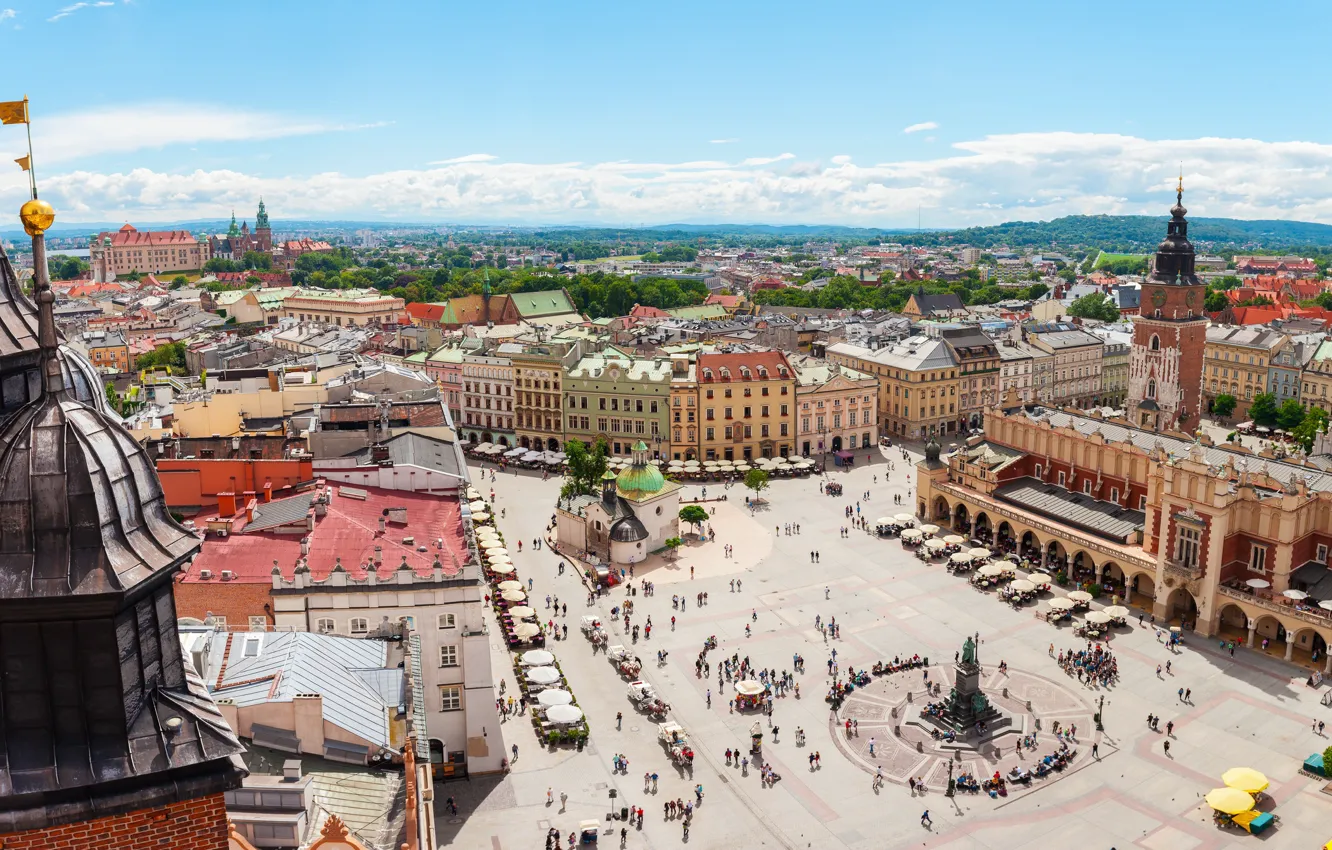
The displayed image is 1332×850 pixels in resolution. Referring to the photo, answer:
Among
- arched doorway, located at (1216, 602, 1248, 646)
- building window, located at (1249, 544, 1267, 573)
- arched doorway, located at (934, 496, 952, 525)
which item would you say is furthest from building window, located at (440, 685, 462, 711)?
arched doorway, located at (934, 496, 952, 525)

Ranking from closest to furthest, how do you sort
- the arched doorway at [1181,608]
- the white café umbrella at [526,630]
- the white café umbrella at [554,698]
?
the white café umbrella at [554,698], the white café umbrella at [526,630], the arched doorway at [1181,608]

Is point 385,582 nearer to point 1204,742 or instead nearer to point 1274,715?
point 1204,742

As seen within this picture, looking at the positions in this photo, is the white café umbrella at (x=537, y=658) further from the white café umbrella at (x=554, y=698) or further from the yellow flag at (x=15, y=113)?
the yellow flag at (x=15, y=113)

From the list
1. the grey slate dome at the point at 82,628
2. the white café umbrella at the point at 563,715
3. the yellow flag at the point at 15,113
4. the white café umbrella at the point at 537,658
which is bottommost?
the white café umbrella at the point at 563,715

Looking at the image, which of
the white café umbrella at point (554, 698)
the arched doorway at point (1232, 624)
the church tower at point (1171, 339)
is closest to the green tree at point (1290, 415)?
the church tower at point (1171, 339)

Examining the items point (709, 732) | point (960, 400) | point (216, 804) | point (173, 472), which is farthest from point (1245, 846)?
point (960, 400)

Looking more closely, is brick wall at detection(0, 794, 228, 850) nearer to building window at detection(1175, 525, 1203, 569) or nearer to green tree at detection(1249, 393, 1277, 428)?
building window at detection(1175, 525, 1203, 569)

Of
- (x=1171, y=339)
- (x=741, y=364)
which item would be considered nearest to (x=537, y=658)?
(x=741, y=364)
